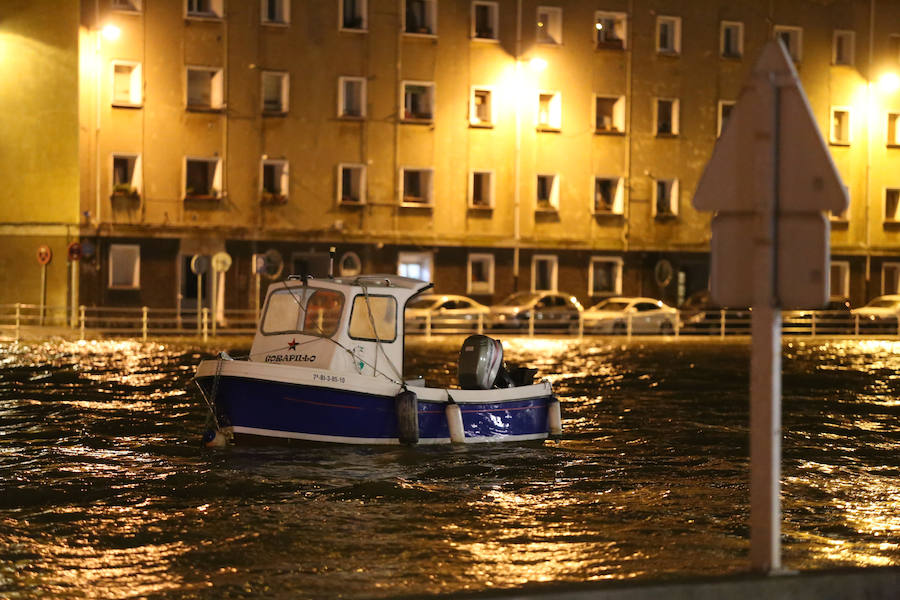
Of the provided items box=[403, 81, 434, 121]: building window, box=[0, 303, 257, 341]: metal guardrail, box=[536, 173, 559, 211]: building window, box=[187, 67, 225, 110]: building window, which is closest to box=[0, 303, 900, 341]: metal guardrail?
box=[0, 303, 257, 341]: metal guardrail

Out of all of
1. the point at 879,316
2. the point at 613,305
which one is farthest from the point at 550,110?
the point at 879,316

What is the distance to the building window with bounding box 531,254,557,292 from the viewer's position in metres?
50.9

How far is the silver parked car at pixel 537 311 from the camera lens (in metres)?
44.0

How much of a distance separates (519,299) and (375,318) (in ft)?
99.4

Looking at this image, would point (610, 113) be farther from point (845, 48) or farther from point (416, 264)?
point (845, 48)

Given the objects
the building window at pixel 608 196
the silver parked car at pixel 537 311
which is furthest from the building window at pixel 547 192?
the silver parked car at pixel 537 311

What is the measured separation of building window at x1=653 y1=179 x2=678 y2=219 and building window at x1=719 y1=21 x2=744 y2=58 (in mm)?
5788

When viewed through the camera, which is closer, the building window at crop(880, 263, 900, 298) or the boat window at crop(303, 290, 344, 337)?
the boat window at crop(303, 290, 344, 337)

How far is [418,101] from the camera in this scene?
4878 cm

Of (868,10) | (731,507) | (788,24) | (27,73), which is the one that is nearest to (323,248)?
(27,73)

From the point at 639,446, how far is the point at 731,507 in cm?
492

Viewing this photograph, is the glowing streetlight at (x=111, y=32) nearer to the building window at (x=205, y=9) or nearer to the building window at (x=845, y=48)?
the building window at (x=205, y=9)

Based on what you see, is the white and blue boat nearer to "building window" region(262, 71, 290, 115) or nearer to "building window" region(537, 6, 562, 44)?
"building window" region(262, 71, 290, 115)

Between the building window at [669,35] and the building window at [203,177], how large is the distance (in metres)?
18.1
